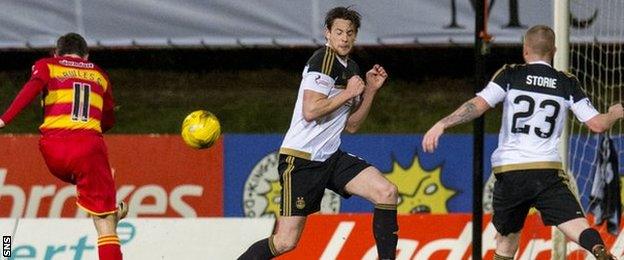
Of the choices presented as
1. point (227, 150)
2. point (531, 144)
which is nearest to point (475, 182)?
point (531, 144)

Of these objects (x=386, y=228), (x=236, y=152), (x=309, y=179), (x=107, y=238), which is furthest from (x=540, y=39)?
(x=236, y=152)

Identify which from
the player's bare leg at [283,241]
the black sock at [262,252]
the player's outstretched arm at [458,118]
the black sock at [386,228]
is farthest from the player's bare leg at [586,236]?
the black sock at [262,252]

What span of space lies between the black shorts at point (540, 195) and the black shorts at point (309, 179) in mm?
809

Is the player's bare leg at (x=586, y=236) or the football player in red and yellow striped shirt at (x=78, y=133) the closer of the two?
the player's bare leg at (x=586, y=236)

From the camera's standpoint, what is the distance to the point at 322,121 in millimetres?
9055

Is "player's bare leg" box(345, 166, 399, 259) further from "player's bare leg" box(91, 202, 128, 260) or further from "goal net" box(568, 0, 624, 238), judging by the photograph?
"goal net" box(568, 0, 624, 238)

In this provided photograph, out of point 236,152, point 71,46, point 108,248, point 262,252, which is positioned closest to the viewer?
point 262,252

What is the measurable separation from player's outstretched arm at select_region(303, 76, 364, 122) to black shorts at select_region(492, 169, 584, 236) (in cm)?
100

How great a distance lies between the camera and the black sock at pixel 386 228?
29.2 ft

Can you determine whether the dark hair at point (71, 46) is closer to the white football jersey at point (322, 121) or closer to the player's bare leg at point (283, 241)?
the white football jersey at point (322, 121)

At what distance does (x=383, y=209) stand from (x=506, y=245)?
83 centimetres

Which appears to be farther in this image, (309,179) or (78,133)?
(78,133)

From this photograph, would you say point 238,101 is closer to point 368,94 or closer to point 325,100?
point 368,94

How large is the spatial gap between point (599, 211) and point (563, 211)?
271 cm
